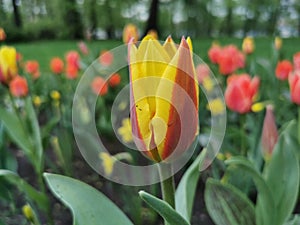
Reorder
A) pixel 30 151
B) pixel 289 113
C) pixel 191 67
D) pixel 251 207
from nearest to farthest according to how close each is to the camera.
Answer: pixel 191 67
pixel 251 207
pixel 30 151
pixel 289 113

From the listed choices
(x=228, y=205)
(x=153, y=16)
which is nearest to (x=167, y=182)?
(x=228, y=205)

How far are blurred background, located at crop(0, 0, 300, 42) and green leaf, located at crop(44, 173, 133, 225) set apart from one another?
30.6 ft

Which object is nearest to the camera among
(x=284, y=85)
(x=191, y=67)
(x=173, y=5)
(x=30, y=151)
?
(x=191, y=67)

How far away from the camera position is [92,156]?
47.6 inches

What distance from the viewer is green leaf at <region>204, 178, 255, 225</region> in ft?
2.44

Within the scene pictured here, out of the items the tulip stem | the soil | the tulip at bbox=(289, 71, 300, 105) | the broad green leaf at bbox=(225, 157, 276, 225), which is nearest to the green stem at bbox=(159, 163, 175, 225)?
the tulip stem

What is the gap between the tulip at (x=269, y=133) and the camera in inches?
33.4

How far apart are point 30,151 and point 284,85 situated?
135 centimetres

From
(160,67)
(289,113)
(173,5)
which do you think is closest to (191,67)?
(160,67)

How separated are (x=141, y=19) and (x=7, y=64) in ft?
33.5

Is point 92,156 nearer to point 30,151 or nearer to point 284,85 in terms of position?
point 30,151

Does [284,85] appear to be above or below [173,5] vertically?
above

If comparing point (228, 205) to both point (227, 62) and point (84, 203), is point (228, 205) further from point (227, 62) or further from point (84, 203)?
point (227, 62)

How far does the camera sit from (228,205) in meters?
0.75
